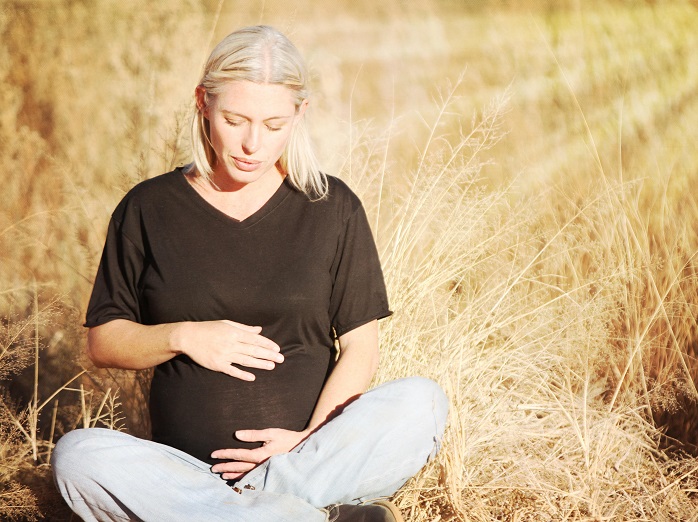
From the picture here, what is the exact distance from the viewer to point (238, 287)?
6.39ft

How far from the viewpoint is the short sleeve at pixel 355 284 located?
2.01 meters

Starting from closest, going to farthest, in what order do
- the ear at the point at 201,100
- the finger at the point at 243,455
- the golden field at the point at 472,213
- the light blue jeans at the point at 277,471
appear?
the light blue jeans at the point at 277,471, the finger at the point at 243,455, the ear at the point at 201,100, the golden field at the point at 472,213

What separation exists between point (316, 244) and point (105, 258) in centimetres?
52

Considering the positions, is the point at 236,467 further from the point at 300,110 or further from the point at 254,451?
the point at 300,110

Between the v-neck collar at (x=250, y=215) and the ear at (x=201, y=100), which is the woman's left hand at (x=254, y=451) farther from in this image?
the ear at (x=201, y=100)

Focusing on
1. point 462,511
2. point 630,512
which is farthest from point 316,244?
point 630,512

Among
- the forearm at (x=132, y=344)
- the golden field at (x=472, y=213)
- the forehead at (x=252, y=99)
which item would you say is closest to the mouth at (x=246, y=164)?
the forehead at (x=252, y=99)

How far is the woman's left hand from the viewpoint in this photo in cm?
184

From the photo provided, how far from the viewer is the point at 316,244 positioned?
79.0 inches

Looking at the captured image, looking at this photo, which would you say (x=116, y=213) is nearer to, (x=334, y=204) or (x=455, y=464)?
(x=334, y=204)

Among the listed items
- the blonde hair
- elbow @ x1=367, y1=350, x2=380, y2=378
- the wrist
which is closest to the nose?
the blonde hair

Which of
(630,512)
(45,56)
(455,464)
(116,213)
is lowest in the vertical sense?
(630,512)

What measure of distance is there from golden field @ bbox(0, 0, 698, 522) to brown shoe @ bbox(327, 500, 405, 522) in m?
0.28

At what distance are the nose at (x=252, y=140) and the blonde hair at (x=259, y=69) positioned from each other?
0.11 m
